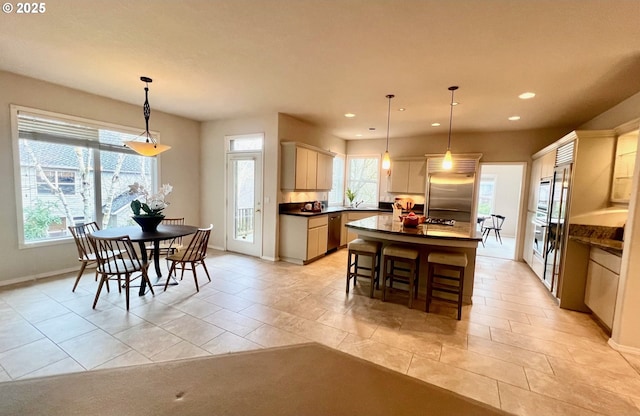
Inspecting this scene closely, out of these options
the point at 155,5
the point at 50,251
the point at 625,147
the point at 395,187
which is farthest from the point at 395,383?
the point at 395,187

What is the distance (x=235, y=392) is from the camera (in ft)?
2.95

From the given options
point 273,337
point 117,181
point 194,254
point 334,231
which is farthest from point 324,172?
point 273,337

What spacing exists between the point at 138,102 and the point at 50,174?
1619 millimetres

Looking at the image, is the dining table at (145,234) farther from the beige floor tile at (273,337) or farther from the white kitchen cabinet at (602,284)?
the white kitchen cabinet at (602,284)

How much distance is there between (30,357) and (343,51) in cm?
365

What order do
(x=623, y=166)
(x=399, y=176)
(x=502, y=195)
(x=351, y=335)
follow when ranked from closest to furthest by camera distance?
(x=351, y=335) < (x=623, y=166) < (x=399, y=176) < (x=502, y=195)

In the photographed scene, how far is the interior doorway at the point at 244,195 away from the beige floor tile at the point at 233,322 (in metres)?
2.31

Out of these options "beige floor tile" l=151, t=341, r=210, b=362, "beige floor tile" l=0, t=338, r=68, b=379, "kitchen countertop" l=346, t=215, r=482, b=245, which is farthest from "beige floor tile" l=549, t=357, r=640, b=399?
"beige floor tile" l=0, t=338, r=68, b=379

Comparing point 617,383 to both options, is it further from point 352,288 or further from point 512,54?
point 512,54

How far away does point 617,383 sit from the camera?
6.76 feet

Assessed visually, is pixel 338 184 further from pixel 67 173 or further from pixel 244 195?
pixel 67 173

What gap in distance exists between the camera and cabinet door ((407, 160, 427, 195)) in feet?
20.2

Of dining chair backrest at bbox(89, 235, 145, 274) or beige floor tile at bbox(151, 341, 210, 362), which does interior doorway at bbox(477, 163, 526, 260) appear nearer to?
beige floor tile at bbox(151, 341, 210, 362)

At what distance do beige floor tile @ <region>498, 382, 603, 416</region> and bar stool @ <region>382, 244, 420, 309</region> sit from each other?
137cm
